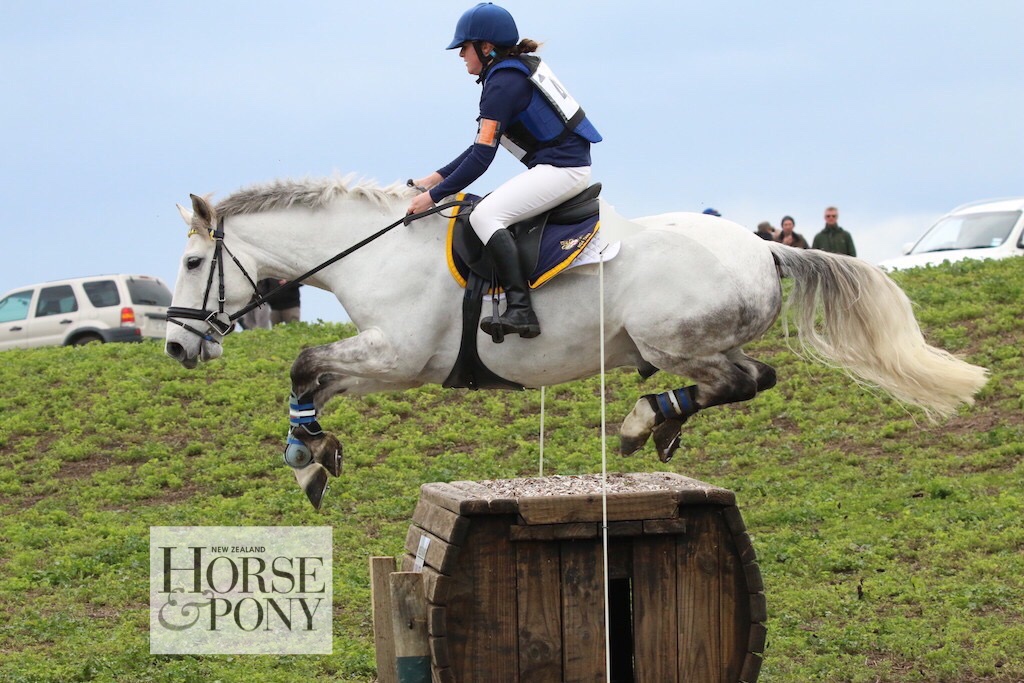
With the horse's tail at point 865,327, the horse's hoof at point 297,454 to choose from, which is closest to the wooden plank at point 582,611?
the horse's hoof at point 297,454

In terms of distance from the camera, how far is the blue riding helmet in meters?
5.54

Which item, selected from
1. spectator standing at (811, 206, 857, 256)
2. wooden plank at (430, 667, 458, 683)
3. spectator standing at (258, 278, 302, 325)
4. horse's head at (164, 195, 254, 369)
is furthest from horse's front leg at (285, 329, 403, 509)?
spectator standing at (811, 206, 857, 256)

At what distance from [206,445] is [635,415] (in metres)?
7.15

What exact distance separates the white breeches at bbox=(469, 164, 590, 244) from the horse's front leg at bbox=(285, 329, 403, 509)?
0.70m

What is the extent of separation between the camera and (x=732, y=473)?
10.7m

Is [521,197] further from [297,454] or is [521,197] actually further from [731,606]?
[731,606]

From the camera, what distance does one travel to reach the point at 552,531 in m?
5.22

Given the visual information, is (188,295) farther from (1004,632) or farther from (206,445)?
(206,445)

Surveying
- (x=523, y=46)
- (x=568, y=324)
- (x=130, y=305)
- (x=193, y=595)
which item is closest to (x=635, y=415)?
(x=568, y=324)

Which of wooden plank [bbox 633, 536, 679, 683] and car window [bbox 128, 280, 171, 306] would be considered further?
car window [bbox 128, 280, 171, 306]

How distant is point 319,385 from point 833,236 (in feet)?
33.4

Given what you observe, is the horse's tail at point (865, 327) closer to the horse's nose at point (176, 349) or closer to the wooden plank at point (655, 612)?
the wooden plank at point (655, 612)

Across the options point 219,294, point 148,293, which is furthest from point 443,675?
point 148,293

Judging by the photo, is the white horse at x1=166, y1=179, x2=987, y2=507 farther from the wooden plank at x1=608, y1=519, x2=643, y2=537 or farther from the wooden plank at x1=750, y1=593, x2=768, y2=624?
the wooden plank at x1=750, y1=593, x2=768, y2=624
